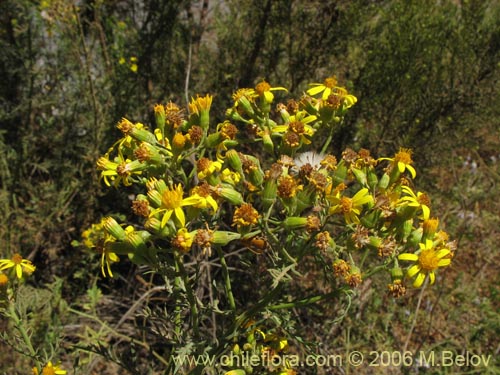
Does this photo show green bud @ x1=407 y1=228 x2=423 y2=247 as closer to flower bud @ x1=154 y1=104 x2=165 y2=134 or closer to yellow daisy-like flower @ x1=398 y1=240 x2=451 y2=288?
yellow daisy-like flower @ x1=398 y1=240 x2=451 y2=288

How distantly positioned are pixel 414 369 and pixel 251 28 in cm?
332

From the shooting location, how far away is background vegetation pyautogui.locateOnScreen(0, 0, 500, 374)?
3.68 metres

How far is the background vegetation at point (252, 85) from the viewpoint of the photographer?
12.1 ft

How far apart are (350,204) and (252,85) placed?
265 cm

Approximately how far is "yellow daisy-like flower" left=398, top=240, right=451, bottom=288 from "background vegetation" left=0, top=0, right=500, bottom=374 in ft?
5.70

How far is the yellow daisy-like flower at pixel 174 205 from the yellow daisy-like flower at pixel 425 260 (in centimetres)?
Result: 90

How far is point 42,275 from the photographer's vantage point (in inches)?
144

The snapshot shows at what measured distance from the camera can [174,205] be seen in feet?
5.61

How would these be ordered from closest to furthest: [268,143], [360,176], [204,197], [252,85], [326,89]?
1. [204,197]
2. [360,176]
3. [268,143]
4. [326,89]
5. [252,85]

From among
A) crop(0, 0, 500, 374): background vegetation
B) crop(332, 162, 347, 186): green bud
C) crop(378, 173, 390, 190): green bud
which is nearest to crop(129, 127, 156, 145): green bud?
crop(332, 162, 347, 186): green bud

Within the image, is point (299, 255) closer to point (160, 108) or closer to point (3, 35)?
point (160, 108)

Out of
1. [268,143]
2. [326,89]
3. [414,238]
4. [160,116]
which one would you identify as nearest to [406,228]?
[414,238]

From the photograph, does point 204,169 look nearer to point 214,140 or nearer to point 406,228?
point 214,140

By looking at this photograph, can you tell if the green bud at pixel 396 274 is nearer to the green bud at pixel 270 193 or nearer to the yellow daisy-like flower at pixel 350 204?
the yellow daisy-like flower at pixel 350 204
